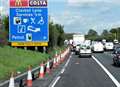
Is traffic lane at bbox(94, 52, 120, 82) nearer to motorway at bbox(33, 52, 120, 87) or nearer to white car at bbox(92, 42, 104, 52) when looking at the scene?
motorway at bbox(33, 52, 120, 87)

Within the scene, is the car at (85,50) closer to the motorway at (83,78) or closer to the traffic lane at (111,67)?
the traffic lane at (111,67)

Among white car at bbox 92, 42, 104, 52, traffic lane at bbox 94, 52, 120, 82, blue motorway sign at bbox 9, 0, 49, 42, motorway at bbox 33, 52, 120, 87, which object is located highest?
blue motorway sign at bbox 9, 0, 49, 42

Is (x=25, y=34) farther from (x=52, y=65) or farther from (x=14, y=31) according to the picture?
(x=52, y=65)

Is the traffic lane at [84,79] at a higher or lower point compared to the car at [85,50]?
lower

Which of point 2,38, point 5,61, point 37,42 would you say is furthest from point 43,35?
point 2,38

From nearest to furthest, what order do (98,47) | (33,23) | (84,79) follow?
(84,79)
(33,23)
(98,47)

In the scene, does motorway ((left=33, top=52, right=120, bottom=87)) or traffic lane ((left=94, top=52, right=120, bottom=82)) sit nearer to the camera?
motorway ((left=33, top=52, right=120, bottom=87))

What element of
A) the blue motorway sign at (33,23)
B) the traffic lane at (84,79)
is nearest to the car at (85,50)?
the blue motorway sign at (33,23)

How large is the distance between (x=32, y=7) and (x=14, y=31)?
2466 millimetres

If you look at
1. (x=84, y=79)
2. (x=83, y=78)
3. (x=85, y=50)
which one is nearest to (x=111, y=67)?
(x=83, y=78)

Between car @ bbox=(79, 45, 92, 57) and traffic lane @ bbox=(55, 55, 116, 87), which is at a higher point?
car @ bbox=(79, 45, 92, 57)

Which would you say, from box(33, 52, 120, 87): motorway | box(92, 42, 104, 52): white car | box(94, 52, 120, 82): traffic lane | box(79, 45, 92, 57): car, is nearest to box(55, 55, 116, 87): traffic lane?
box(33, 52, 120, 87): motorway

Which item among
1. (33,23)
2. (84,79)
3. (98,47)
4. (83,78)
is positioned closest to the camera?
(84,79)

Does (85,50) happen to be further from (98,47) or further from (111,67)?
(111,67)
